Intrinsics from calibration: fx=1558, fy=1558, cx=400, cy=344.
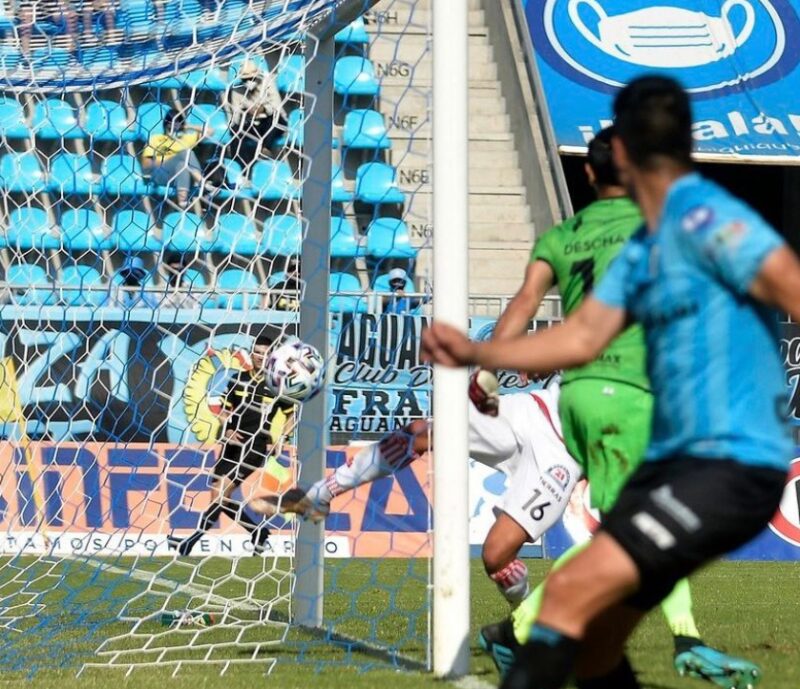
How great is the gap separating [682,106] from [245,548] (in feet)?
21.9

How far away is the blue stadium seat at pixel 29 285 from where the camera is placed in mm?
9688

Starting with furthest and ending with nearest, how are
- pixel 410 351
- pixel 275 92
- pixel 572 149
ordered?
pixel 572 149 < pixel 410 351 < pixel 275 92

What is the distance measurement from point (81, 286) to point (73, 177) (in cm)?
80

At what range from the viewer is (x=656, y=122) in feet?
11.3

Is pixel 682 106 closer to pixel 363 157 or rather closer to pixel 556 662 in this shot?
pixel 556 662

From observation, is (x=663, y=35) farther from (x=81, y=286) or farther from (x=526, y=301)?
(x=526, y=301)

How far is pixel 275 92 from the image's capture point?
8.37 metres

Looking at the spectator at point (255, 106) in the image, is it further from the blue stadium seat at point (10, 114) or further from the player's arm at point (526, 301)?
the player's arm at point (526, 301)

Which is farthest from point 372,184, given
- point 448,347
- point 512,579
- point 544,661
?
point 544,661

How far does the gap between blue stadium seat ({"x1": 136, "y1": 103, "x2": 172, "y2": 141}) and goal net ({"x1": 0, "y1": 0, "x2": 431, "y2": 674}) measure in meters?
0.03

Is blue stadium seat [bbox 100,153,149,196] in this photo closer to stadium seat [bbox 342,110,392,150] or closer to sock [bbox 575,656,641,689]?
stadium seat [bbox 342,110,392,150]

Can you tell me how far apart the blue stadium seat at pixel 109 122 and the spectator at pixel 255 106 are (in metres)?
0.59

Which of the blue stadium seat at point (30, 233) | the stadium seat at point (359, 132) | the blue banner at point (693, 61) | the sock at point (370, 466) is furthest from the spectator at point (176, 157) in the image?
the blue banner at point (693, 61)

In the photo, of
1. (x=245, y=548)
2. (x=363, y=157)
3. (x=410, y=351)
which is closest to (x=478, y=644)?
(x=245, y=548)
